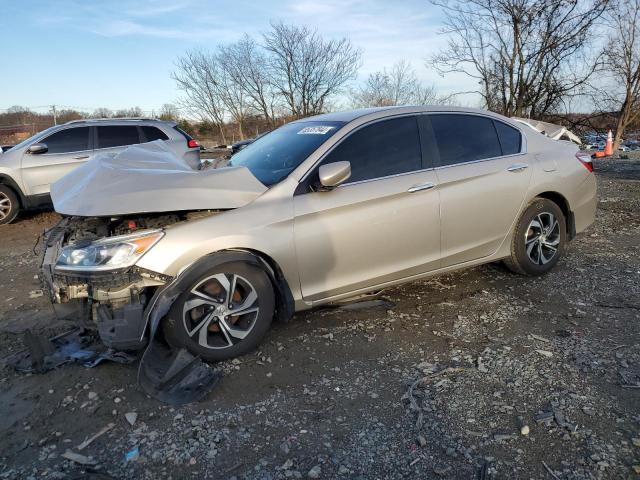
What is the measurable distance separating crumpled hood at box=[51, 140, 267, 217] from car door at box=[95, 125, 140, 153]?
18.2 feet

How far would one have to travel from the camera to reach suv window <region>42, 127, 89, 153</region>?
27.2 feet

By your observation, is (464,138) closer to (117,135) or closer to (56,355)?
(56,355)

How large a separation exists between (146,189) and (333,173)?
4.17ft

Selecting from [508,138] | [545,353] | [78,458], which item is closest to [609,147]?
[508,138]

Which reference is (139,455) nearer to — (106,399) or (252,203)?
(106,399)

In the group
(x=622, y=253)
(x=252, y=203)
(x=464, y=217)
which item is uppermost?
(x=252, y=203)

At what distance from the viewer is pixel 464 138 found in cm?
411

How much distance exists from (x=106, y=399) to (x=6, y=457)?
0.57 m

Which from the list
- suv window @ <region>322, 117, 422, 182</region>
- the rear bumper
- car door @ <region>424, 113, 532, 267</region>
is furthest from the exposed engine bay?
the rear bumper

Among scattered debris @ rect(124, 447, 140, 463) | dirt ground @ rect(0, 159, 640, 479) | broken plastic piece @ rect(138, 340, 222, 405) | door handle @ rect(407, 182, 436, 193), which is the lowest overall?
dirt ground @ rect(0, 159, 640, 479)

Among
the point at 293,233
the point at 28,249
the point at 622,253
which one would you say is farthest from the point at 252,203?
the point at 28,249

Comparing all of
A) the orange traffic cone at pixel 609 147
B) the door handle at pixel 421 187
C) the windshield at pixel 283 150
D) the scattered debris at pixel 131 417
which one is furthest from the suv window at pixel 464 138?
the orange traffic cone at pixel 609 147

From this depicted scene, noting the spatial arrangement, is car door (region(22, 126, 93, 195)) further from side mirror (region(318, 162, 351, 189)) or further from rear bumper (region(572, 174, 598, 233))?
rear bumper (region(572, 174, 598, 233))

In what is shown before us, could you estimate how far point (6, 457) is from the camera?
2.32 metres
